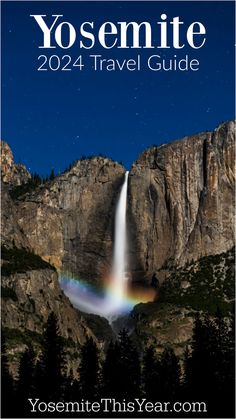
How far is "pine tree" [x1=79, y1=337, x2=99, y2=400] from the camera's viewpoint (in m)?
80.7

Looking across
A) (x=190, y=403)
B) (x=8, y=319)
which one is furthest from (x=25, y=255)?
(x=190, y=403)

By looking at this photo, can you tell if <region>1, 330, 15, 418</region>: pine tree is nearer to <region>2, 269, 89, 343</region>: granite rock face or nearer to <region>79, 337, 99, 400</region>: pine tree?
<region>79, 337, 99, 400</region>: pine tree

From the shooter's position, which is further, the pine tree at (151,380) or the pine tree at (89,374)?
the pine tree at (151,380)

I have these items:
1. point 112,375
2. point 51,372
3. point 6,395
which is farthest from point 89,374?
point 6,395

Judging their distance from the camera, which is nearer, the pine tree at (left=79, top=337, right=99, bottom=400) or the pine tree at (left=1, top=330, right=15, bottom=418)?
the pine tree at (left=1, top=330, right=15, bottom=418)

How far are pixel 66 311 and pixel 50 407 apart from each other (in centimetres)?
11068

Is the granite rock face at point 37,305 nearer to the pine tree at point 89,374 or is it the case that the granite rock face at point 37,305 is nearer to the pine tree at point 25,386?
the pine tree at point 89,374

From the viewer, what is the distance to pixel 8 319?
15550 centimetres

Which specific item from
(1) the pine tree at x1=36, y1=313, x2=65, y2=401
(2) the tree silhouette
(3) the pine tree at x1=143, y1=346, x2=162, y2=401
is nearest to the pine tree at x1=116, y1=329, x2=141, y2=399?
(2) the tree silhouette

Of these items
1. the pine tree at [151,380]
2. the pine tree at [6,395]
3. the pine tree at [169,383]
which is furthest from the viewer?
the pine tree at [151,380]

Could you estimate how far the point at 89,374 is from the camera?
3450 inches

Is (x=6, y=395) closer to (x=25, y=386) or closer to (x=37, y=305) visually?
(x=25, y=386)

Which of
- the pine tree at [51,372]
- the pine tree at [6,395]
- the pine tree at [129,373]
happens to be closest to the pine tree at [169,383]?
the pine tree at [129,373]

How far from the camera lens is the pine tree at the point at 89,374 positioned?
8069 centimetres
